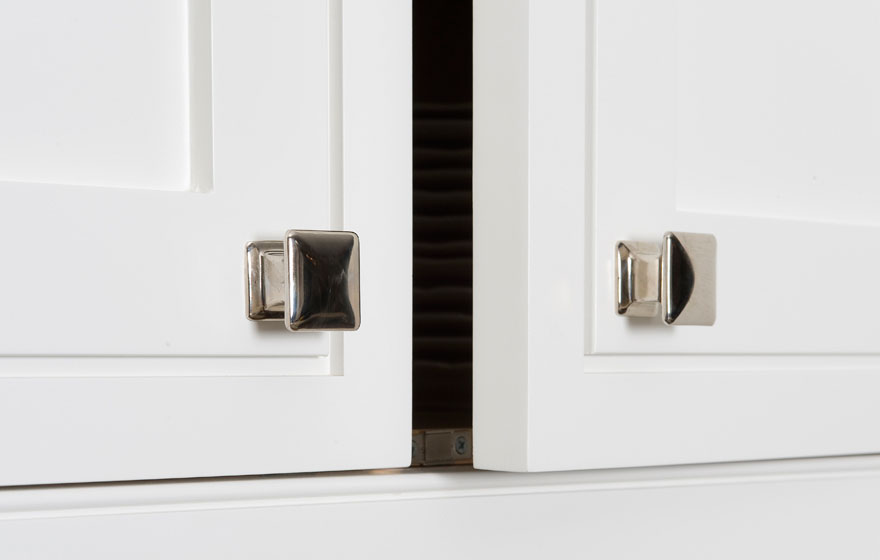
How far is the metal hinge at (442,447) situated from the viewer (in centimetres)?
47

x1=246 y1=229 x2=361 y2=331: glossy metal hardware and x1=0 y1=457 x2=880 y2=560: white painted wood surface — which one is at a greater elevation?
x1=246 y1=229 x2=361 y2=331: glossy metal hardware

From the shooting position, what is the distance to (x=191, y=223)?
38 centimetres

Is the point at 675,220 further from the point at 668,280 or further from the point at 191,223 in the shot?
the point at 191,223

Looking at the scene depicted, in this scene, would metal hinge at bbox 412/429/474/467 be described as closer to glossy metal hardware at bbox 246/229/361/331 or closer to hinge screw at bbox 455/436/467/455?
hinge screw at bbox 455/436/467/455

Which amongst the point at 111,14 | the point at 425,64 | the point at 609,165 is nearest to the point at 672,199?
the point at 609,165

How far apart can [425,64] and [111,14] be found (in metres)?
0.20

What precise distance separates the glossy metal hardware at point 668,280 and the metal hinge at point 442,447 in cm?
11

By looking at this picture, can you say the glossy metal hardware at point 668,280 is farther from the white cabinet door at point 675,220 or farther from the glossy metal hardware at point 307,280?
the glossy metal hardware at point 307,280

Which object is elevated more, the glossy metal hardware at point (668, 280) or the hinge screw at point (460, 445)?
the glossy metal hardware at point (668, 280)

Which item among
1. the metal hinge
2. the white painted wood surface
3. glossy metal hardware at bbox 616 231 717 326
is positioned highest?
glossy metal hardware at bbox 616 231 717 326

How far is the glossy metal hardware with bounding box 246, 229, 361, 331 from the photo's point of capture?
382 millimetres

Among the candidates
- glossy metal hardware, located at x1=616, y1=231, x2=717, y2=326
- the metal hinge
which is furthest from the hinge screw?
glossy metal hardware, located at x1=616, y1=231, x2=717, y2=326

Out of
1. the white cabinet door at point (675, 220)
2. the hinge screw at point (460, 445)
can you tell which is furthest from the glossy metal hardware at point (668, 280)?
the hinge screw at point (460, 445)

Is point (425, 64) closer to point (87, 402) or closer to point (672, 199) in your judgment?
point (672, 199)
